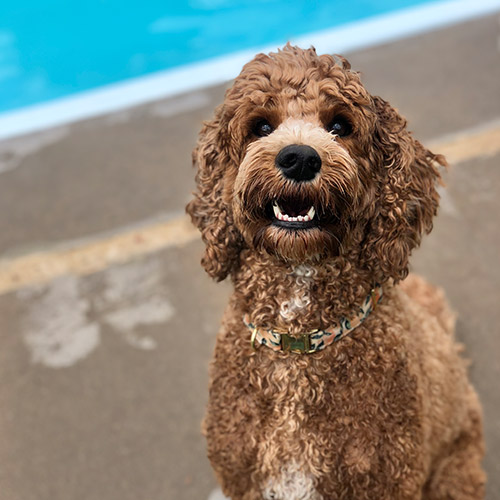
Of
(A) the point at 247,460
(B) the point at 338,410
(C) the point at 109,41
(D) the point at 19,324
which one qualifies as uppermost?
(B) the point at 338,410

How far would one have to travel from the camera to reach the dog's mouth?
1.55m

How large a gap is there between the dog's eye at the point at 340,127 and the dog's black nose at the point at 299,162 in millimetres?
176

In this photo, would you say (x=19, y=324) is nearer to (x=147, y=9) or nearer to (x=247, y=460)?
(x=247, y=460)

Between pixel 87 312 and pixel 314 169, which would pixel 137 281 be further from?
pixel 314 169

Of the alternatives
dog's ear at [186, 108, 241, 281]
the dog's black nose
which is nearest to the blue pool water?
dog's ear at [186, 108, 241, 281]

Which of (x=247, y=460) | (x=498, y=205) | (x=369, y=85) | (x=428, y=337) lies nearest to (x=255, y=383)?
(x=247, y=460)

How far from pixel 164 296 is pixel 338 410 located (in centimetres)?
144

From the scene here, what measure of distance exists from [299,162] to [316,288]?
1.32ft

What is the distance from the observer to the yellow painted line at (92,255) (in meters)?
3.14

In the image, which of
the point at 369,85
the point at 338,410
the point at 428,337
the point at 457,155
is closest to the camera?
the point at 338,410

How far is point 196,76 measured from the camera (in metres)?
4.34

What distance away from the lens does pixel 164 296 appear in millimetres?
3037

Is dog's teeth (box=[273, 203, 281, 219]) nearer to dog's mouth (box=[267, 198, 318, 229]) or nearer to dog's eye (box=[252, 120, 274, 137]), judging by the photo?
dog's mouth (box=[267, 198, 318, 229])

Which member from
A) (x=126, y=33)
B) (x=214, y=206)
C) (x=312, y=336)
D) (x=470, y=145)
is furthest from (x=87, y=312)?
(x=126, y=33)
